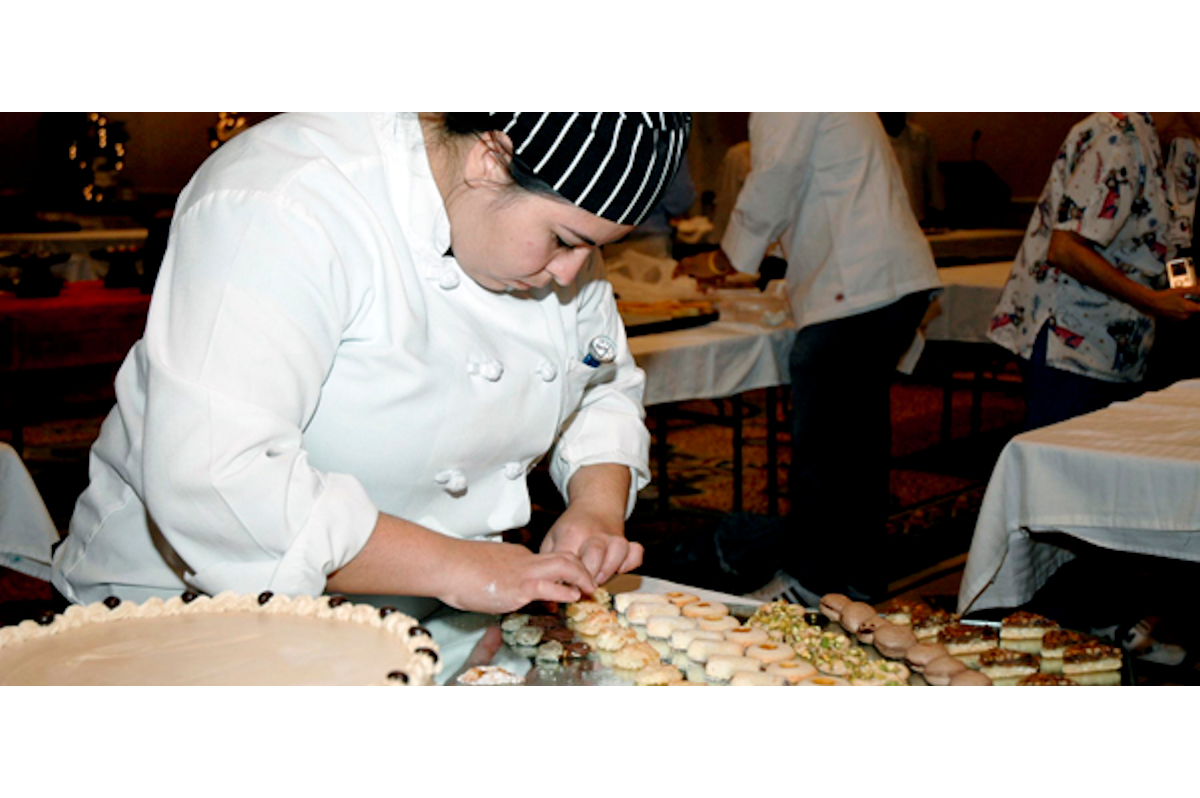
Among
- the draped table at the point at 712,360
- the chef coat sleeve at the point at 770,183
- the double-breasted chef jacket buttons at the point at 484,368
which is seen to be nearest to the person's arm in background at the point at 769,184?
the chef coat sleeve at the point at 770,183

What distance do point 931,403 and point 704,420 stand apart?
173 cm

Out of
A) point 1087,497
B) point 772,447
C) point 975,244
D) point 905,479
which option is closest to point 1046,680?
point 1087,497

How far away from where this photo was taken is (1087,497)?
2.19 metres

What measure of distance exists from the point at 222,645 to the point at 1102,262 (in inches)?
102

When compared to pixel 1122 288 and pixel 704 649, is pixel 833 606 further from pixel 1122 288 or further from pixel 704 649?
pixel 1122 288

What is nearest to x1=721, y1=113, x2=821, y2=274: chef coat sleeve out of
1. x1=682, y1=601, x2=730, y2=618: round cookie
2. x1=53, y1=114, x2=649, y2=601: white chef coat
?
x1=53, y1=114, x2=649, y2=601: white chef coat

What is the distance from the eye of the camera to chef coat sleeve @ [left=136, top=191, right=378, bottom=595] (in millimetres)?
1088

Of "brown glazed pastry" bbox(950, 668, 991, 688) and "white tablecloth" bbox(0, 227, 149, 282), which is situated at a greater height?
"brown glazed pastry" bbox(950, 668, 991, 688)

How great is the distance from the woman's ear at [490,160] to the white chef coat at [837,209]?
7.54 ft

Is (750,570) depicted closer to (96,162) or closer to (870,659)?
(870,659)

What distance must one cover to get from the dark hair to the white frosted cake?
457 mm

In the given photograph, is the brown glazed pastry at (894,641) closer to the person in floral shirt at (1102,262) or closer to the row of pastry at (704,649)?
the row of pastry at (704,649)

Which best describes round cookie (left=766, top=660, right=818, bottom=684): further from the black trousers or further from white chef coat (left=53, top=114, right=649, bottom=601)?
the black trousers

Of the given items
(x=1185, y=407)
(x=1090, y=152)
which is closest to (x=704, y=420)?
(x=1090, y=152)
